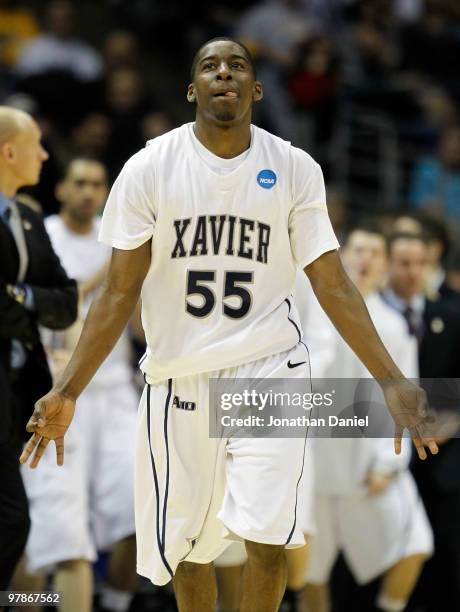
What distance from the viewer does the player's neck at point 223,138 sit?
507cm

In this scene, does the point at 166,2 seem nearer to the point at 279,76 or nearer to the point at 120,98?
the point at 279,76

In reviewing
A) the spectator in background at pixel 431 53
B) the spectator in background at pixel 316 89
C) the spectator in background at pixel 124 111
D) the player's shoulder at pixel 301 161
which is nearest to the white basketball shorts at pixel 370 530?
the player's shoulder at pixel 301 161

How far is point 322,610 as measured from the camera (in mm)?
7500

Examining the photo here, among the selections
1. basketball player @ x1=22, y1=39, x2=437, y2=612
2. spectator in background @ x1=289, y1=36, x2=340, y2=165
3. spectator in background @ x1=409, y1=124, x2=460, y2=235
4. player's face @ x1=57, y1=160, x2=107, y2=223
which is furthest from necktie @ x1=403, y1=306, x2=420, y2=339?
spectator in background @ x1=289, y1=36, x2=340, y2=165

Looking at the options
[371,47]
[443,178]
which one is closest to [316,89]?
[371,47]

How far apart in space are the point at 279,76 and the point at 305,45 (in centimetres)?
49

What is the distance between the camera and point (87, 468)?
288 inches

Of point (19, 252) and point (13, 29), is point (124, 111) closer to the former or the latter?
point (13, 29)

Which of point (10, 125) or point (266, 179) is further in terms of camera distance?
point (10, 125)

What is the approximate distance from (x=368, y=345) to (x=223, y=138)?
1006 mm

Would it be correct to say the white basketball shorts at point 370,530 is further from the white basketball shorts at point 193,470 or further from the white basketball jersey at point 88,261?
the white basketball shorts at point 193,470

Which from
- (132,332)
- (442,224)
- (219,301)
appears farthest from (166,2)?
(219,301)

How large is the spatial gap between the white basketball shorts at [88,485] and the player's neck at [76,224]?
3.07 ft

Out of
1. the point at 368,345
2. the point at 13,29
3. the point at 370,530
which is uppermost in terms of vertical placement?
the point at 13,29
